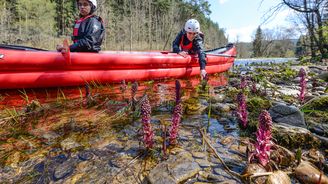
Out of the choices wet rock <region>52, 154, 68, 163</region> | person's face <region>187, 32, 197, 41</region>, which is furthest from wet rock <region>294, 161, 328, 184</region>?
person's face <region>187, 32, 197, 41</region>

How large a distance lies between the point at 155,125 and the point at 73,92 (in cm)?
246

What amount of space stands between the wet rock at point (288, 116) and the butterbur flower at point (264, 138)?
3.63 ft

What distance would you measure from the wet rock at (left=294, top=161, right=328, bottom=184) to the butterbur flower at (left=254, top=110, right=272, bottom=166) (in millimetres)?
254

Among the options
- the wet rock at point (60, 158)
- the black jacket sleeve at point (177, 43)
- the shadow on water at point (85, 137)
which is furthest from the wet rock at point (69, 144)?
the black jacket sleeve at point (177, 43)

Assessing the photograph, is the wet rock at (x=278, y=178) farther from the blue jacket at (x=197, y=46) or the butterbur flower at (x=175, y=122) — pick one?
the blue jacket at (x=197, y=46)

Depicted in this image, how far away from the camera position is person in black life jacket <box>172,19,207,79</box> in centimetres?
691

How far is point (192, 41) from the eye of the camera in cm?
779

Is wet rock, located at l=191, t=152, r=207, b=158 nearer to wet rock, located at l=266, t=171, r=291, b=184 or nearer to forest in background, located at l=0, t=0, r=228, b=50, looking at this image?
wet rock, located at l=266, t=171, r=291, b=184

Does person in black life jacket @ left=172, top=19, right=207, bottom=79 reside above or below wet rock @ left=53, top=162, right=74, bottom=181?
above

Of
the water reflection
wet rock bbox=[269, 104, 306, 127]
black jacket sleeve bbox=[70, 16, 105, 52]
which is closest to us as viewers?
wet rock bbox=[269, 104, 306, 127]

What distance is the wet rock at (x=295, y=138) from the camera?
2.05m

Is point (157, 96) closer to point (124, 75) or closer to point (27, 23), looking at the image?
point (124, 75)

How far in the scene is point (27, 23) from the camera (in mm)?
41062

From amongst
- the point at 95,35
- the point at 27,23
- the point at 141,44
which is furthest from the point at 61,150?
the point at 27,23
